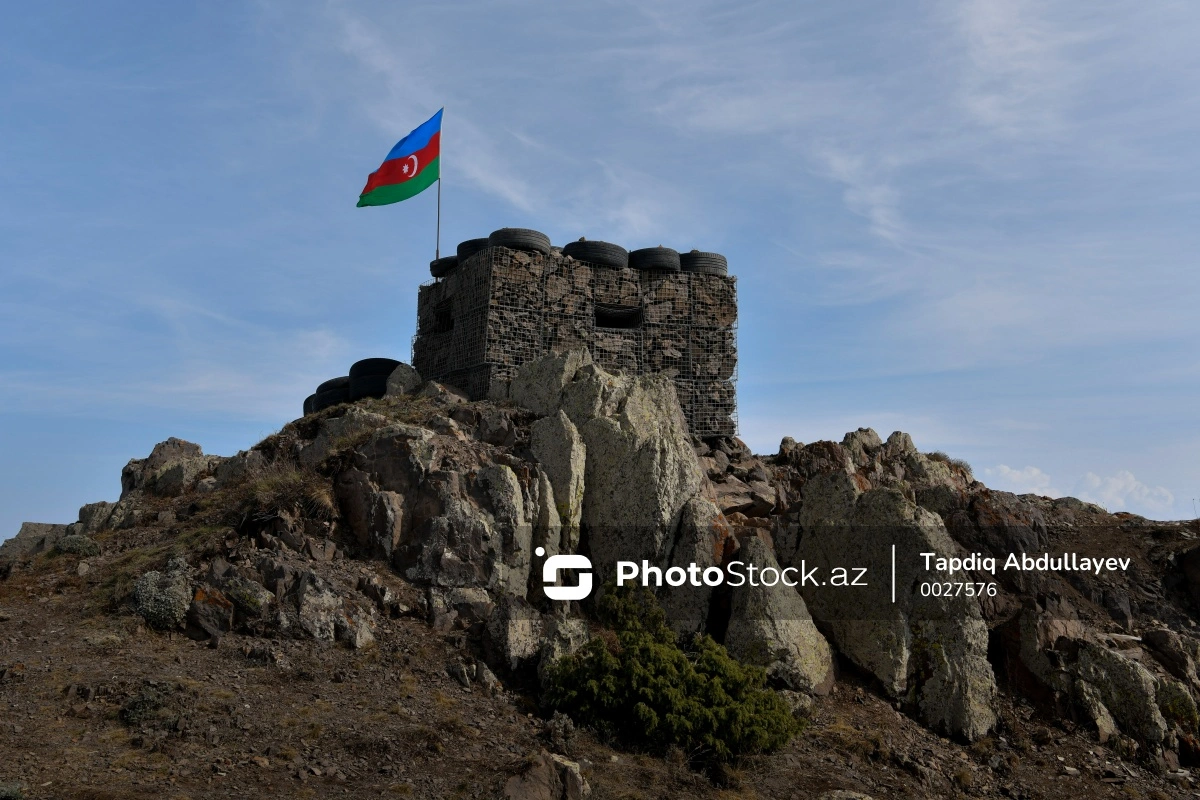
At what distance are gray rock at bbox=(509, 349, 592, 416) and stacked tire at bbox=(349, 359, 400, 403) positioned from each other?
8.29m

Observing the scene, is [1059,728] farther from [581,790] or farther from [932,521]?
[581,790]

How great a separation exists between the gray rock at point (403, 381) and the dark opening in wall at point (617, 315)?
22.7ft

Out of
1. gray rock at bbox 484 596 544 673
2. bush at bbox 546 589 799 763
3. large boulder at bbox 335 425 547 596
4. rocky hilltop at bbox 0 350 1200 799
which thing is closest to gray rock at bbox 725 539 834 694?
rocky hilltop at bbox 0 350 1200 799

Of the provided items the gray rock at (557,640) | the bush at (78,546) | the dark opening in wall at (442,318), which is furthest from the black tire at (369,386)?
the gray rock at (557,640)

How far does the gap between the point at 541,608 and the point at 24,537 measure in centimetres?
1629

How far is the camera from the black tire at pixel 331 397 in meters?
39.7

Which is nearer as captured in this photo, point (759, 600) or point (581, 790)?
point (581, 790)

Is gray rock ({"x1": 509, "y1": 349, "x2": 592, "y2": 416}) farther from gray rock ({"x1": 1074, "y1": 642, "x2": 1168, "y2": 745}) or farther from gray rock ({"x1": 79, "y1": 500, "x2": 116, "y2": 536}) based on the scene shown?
gray rock ({"x1": 1074, "y1": 642, "x2": 1168, "y2": 745})

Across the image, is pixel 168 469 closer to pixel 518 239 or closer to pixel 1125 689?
pixel 518 239

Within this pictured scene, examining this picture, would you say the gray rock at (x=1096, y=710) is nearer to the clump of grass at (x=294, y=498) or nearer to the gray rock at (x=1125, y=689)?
the gray rock at (x=1125, y=689)

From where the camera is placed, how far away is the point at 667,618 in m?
24.2

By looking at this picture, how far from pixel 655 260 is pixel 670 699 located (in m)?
21.0

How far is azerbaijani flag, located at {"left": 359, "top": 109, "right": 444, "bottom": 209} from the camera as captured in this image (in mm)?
36688

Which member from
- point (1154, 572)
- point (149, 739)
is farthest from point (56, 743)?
point (1154, 572)
